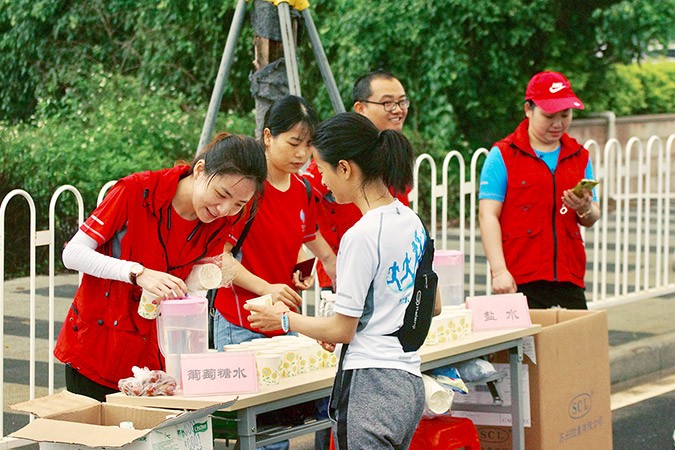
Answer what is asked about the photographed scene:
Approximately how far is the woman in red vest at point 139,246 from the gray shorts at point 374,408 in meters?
0.66

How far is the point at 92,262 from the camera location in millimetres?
3953

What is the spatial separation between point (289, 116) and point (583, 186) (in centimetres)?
164

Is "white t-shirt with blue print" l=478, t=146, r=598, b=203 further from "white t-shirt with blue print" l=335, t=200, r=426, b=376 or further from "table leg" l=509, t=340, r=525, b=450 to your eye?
"white t-shirt with blue print" l=335, t=200, r=426, b=376

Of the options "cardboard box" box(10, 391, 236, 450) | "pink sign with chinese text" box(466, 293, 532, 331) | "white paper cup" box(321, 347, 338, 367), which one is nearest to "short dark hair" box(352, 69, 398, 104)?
"pink sign with chinese text" box(466, 293, 532, 331)

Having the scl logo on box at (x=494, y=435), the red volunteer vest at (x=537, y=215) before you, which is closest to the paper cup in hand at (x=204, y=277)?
the scl logo on box at (x=494, y=435)

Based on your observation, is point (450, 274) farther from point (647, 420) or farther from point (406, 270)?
point (647, 420)

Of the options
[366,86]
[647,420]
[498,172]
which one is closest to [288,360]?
[366,86]

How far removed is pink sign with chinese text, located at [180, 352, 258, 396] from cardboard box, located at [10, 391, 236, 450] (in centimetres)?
19

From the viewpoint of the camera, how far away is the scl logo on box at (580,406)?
5.45 metres

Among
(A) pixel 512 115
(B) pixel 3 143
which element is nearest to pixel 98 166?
(B) pixel 3 143

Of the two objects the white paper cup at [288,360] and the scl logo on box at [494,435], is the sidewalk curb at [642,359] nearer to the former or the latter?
the scl logo on box at [494,435]

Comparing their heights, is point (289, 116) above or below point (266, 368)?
above

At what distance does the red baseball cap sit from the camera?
18.6ft

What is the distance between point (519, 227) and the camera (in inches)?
231
